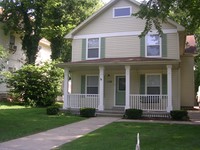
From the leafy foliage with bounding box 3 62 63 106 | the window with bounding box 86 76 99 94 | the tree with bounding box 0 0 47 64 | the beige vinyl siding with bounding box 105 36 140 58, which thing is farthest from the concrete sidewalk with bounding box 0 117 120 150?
the tree with bounding box 0 0 47 64

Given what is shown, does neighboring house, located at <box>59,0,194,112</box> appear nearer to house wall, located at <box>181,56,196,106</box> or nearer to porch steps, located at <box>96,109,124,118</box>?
porch steps, located at <box>96,109,124,118</box>

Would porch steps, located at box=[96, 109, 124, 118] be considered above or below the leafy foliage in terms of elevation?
below

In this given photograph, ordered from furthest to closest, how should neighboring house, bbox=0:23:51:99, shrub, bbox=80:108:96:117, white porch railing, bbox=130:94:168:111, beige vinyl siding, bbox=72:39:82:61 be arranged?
neighboring house, bbox=0:23:51:99
beige vinyl siding, bbox=72:39:82:61
white porch railing, bbox=130:94:168:111
shrub, bbox=80:108:96:117

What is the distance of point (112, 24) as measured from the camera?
2033 centimetres

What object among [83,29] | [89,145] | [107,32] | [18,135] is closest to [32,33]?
[83,29]

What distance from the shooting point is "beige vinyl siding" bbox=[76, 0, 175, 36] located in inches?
776

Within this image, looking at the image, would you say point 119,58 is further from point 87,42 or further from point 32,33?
point 32,33

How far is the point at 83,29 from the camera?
21.2 metres

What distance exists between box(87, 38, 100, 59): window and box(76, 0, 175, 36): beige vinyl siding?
2.13 ft

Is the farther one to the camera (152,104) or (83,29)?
(83,29)

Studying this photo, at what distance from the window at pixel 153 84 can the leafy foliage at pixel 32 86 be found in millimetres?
8822

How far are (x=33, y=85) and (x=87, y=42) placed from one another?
6.33 metres

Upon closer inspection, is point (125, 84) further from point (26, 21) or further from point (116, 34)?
point (26, 21)

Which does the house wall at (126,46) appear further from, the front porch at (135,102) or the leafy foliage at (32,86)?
the leafy foliage at (32,86)
